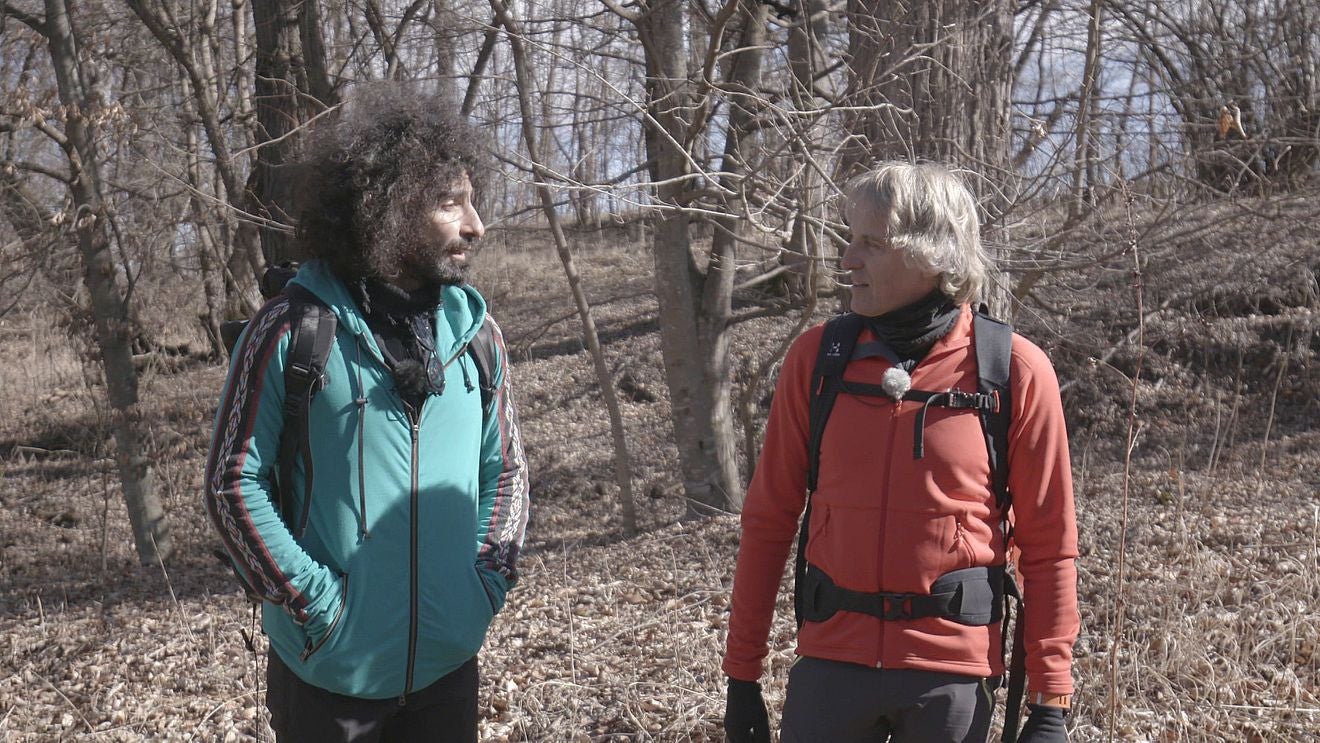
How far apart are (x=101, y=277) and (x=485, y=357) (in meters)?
6.50

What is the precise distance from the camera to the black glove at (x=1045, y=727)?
2172 millimetres

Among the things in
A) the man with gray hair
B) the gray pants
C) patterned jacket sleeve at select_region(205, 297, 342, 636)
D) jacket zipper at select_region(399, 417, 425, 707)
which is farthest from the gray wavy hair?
patterned jacket sleeve at select_region(205, 297, 342, 636)

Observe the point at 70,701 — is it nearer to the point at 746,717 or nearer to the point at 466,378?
the point at 466,378

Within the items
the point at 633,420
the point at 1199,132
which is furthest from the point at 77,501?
the point at 1199,132

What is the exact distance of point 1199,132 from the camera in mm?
7297

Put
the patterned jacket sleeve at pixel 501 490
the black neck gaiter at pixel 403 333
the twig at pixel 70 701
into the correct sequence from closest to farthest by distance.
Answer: the black neck gaiter at pixel 403 333 → the patterned jacket sleeve at pixel 501 490 → the twig at pixel 70 701

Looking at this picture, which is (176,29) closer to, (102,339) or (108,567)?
(102,339)

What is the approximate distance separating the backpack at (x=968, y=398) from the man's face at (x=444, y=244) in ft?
2.72

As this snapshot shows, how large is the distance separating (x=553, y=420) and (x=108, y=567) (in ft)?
16.2

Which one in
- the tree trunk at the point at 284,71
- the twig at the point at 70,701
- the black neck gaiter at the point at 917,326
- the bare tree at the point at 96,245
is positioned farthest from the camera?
the tree trunk at the point at 284,71

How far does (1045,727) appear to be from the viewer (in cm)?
218

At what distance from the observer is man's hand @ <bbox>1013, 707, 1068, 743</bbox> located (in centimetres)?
217

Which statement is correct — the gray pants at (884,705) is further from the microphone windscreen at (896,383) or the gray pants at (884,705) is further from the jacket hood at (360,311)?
the jacket hood at (360,311)

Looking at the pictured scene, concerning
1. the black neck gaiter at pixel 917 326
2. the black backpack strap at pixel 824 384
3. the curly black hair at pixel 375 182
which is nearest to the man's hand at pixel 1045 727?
the black backpack strap at pixel 824 384
